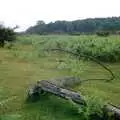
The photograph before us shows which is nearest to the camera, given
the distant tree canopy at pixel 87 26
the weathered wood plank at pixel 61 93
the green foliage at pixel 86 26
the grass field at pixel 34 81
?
the weathered wood plank at pixel 61 93

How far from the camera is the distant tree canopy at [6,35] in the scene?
31.3m

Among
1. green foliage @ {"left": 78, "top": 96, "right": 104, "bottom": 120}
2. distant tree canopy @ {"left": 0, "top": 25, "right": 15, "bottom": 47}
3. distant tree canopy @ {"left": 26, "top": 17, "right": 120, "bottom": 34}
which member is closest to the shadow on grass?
green foliage @ {"left": 78, "top": 96, "right": 104, "bottom": 120}

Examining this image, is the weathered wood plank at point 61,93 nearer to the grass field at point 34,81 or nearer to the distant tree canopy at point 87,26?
the grass field at point 34,81

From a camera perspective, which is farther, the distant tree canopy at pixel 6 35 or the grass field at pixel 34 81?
the distant tree canopy at pixel 6 35

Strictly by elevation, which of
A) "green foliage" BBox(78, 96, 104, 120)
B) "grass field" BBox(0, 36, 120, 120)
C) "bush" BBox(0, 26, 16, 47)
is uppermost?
"bush" BBox(0, 26, 16, 47)

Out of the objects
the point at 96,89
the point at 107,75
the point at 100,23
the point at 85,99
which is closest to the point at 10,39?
the point at 107,75

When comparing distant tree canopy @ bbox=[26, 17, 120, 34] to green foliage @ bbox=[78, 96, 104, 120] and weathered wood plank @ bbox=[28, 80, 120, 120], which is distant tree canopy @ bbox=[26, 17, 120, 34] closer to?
weathered wood plank @ bbox=[28, 80, 120, 120]

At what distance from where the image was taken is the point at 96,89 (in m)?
14.0

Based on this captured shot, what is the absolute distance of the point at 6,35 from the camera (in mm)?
31938

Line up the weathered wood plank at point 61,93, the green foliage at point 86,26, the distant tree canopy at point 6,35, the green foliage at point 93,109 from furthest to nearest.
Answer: the green foliage at point 86,26 < the distant tree canopy at point 6,35 < the green foliage at point 93,109 < the weathered wood plank at point 61,93

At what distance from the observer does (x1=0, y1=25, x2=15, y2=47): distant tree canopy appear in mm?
31266

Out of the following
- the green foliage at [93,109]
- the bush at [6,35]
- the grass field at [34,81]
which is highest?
the bush at [6,35]

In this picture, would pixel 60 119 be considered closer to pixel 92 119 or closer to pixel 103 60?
pixel 92 119

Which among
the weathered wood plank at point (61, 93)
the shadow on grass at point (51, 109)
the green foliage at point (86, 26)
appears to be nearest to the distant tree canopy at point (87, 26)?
the green foliage at point (86, 26)
